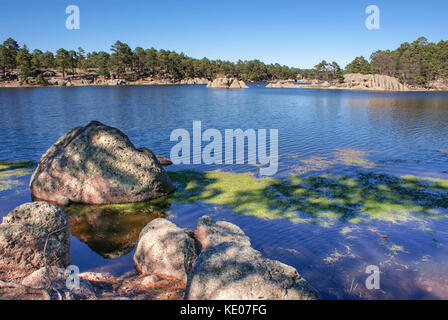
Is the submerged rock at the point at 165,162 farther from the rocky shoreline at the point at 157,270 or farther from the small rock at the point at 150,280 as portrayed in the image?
the small rock at the point at 150,280

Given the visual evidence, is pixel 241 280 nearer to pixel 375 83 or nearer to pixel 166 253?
pixel 166 253

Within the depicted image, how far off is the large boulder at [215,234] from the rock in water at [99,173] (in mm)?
5423

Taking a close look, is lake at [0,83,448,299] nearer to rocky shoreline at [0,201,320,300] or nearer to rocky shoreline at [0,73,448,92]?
rocky shoreline at [0,201,320,300]

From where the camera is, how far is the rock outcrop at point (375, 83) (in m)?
130

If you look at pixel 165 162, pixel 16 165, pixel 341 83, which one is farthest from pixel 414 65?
pixel 16 165

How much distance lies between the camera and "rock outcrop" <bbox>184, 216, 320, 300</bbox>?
5.23m

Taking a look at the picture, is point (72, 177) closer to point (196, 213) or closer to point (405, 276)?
point (196, 213)

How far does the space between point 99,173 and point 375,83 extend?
467 feet

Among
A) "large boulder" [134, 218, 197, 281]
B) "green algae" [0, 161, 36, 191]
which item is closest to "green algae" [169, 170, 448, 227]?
"large boulder" [134, 218, 197, 281]

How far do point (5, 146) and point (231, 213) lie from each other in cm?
2149

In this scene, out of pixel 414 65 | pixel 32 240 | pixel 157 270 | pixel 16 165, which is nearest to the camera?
pixel 157 270

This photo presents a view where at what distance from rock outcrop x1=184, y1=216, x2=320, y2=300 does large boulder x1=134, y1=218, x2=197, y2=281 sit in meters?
2.47

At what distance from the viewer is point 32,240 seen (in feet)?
27.6

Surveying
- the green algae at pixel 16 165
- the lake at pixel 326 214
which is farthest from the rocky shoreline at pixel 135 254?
the green algae at pixel 16 165
